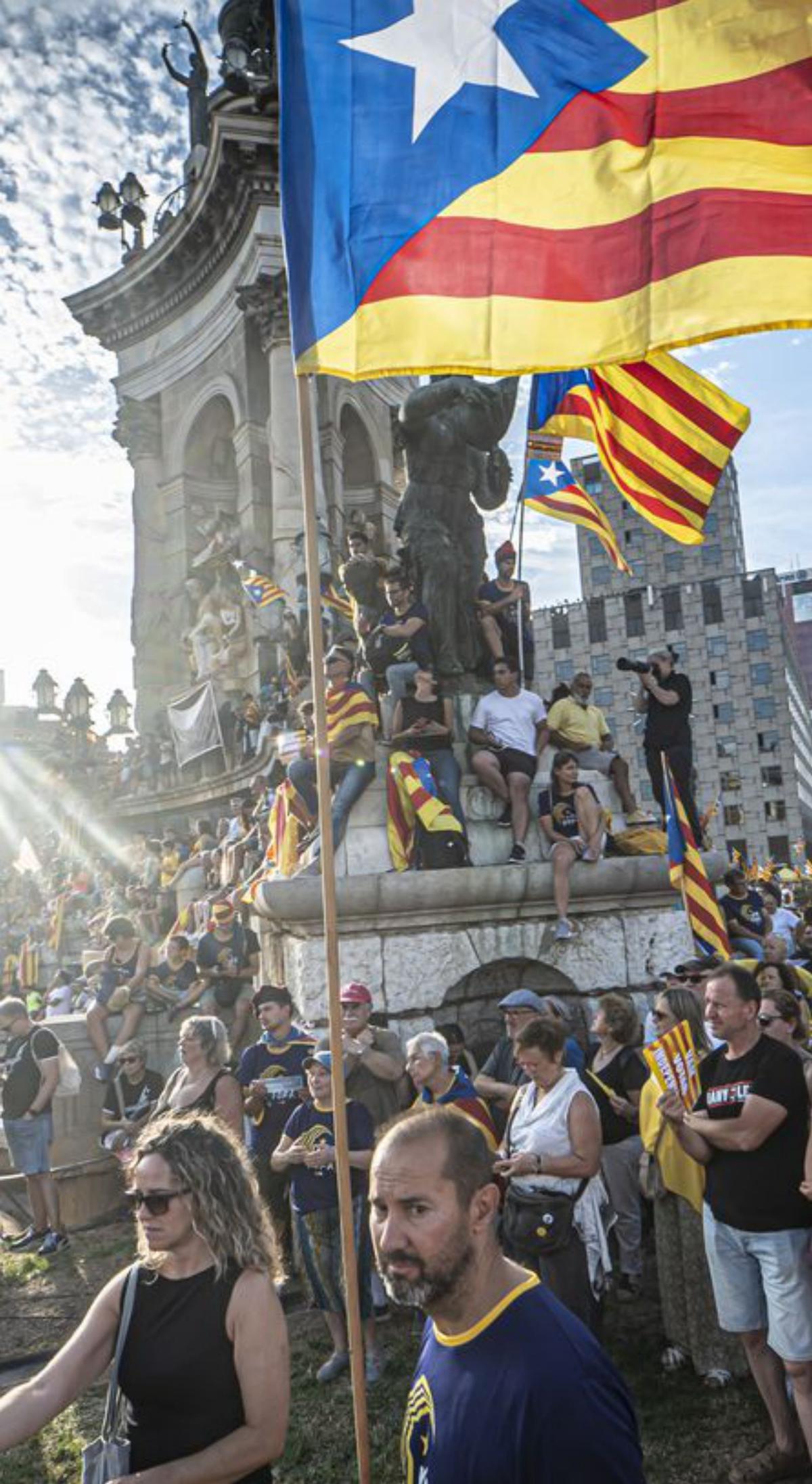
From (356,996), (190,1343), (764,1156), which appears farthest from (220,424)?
(190,1343)

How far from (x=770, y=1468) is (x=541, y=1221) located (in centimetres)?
118

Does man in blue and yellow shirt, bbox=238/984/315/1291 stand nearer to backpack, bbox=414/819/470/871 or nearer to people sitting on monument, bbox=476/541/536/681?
backpack, bbox=414/819/470/871

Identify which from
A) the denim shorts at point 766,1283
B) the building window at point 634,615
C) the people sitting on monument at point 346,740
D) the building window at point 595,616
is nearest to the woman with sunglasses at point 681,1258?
the denim shorts at point 766,1283

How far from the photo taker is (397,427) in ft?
33.0

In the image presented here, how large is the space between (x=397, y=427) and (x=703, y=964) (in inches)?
229

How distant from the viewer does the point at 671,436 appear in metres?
6.02

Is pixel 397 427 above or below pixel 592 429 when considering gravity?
above

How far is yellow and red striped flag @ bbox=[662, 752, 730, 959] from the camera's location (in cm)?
723

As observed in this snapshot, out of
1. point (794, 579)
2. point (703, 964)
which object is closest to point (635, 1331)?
point (703, 964)

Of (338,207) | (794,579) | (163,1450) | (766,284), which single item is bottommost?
(163,1450)

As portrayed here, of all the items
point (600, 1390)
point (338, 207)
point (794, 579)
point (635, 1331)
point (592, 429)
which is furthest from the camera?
point (794, 579)

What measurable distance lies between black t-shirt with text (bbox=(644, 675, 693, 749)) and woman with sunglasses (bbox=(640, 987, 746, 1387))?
439 centimetres

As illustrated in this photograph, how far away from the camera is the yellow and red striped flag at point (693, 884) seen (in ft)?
23.7

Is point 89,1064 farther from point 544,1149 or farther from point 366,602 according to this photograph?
point 544,1149
